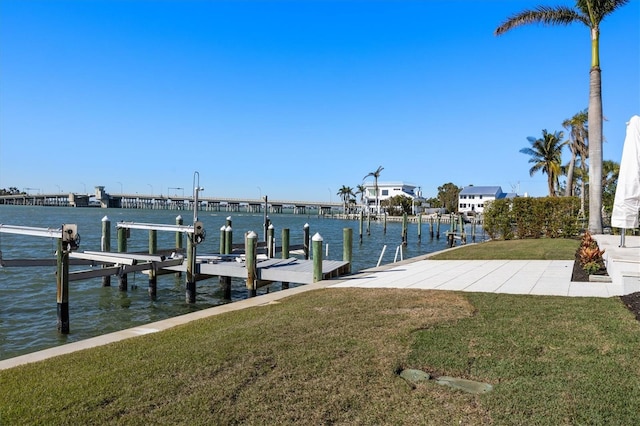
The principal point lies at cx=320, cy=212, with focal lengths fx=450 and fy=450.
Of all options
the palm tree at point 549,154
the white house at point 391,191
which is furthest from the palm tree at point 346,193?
the palm tree at point 549,154

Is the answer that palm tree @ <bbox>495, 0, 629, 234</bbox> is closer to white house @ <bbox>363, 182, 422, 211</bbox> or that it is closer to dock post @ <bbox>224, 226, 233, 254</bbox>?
dock post @ <bbox>224, 226, 233, 254</bbox>

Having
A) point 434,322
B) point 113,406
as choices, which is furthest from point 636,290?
point 113,406

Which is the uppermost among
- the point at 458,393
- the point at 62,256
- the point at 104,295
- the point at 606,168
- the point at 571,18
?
the point at 571,18

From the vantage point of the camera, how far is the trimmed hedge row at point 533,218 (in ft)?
86.2

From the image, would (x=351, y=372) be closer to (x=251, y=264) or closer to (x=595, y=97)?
(x=251, y=264)

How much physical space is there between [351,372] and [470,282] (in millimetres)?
6667

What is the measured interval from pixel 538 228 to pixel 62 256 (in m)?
25.7

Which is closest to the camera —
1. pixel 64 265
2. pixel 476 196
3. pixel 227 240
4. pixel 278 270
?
pixel 64 265

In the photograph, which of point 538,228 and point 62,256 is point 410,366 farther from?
point 538,228

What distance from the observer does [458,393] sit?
4.17 meters

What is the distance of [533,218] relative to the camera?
27.3 metres

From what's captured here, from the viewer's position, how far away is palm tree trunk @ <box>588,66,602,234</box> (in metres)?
19.5

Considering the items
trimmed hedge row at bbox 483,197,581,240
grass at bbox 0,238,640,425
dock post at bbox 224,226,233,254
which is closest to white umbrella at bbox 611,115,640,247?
grass at bbox 0,238,640,425

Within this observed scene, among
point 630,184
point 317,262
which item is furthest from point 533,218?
point 317,262
